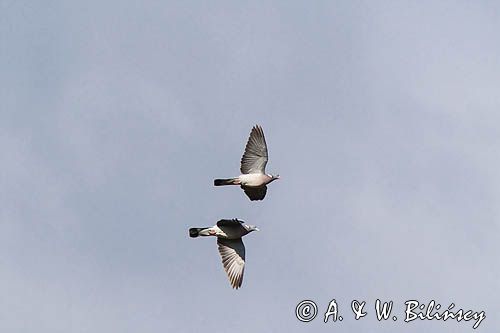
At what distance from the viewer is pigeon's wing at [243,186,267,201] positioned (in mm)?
70781

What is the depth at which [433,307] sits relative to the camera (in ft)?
230

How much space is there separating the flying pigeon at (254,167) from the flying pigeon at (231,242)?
5.91ft

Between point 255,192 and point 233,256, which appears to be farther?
point 255,192

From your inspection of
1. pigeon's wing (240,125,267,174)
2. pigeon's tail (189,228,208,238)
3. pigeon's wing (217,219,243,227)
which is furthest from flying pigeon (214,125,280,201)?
pigeon's tail (189,228,208,238)

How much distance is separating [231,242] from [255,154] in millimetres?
4199

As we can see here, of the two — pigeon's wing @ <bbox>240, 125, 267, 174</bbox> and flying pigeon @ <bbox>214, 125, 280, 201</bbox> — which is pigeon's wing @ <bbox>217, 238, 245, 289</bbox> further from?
pigeon's wing @ <bbox>240, 125, 267, 174</bbox>

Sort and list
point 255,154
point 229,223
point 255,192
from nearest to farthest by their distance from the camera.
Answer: point 229,223, point 255,154, point 255,192

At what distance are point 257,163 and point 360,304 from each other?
799cm

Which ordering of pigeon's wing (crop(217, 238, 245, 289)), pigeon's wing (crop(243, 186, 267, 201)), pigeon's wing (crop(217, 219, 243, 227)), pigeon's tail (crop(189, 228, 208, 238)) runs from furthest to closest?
pigeon's wing (crop(243, 186, 267, 201)), pigeon's tail (crop(189, 228, 208, 238)), pigeon's wing (crop(217, 238, 245, 289)), pigeon's wing (crop(217, 219, 243, 227))

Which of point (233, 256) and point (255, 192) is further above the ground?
point (255, 192)

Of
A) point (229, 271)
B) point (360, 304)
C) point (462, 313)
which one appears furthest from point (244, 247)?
point (462, 313)

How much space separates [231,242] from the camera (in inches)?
2776

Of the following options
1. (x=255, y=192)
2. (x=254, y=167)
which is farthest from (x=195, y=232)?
(x=254, y=167)

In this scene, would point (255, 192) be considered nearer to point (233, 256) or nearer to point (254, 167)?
point (254, 167)
